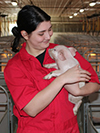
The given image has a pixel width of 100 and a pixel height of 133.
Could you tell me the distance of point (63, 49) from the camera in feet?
3.73

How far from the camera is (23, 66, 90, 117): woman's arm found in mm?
975

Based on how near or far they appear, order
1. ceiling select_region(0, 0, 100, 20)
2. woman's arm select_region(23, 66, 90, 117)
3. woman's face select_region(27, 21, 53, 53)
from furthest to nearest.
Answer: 1. ceiling select_region(0, 0, 100, 20)
2. woman's face select_region(27, 21, 53, 53)
3. woman's arm select_region(23, 66, 90, 117)

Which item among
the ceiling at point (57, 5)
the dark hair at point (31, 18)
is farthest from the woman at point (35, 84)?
the ceiling at point (57, 5)

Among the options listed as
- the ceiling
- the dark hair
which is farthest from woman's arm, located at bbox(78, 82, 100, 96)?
the ceiling

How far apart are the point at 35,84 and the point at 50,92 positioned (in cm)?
17

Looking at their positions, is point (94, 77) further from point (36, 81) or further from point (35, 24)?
point (35, 24)

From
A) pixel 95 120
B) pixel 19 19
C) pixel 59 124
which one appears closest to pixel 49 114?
pixel 59 124

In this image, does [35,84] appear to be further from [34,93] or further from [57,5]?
[57,5]

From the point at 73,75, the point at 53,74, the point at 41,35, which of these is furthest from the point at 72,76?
the point at 41,35

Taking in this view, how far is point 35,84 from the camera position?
1.11 meters

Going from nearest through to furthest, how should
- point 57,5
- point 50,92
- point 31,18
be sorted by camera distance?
point 50,92 < point 31,18 < point 57,5

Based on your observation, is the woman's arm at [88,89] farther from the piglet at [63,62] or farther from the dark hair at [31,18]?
the dark hair at [31,18]

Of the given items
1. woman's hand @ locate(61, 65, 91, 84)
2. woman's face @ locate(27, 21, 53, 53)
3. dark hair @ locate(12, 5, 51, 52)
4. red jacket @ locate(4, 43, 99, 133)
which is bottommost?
red jacket @ locate(4, 43, 99, 133)

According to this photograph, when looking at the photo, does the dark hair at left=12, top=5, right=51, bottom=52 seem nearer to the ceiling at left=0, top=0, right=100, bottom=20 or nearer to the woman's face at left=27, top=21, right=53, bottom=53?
the woman's face at left=27, top=21, right=53, bottom=53
